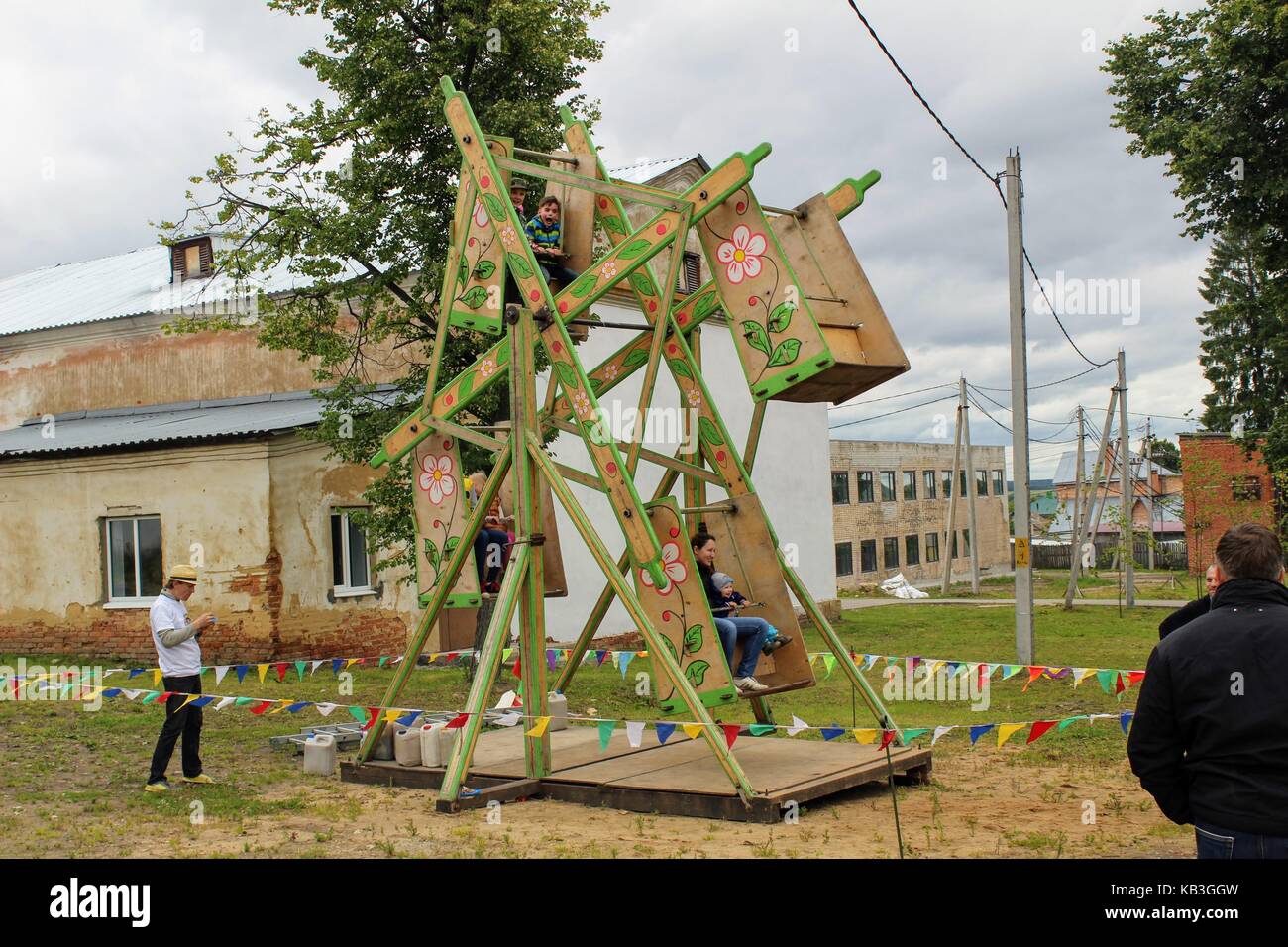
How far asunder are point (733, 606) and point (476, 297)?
3027 millimetres

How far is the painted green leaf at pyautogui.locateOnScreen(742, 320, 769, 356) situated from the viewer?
24.3 ft

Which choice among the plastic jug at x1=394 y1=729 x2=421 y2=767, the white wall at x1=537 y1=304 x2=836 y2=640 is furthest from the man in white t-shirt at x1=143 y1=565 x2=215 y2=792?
the white wall at x1=537 y1=304 x2=836 y2=640

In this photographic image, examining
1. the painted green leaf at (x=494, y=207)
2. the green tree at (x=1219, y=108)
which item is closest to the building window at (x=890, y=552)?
the green tree at (x=1219, y=108)

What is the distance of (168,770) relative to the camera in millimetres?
9930

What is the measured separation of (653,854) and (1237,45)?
22.7m

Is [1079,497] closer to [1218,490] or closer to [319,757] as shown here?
[1218,490]

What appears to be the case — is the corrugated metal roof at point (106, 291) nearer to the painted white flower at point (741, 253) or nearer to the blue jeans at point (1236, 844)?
the painted white flower at point (741, 253)

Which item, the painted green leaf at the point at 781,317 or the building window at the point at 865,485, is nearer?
the painted green leaf at the point at 781,317

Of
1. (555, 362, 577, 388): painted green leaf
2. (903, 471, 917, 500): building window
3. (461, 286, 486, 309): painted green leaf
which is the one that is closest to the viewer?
(555, 362, 577, 388): painted green leaf

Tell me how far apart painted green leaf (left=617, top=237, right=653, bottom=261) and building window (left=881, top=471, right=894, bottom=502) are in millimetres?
42673

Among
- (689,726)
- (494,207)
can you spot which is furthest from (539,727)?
(494,207)

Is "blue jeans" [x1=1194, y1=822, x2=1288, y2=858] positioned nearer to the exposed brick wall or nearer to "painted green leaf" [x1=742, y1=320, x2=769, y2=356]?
"painted green leaf" [x1=742, y1=320, x2=769, y2=356]

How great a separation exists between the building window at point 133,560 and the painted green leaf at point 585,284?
521 inches

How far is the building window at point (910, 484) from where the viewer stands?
5147 centimetres
